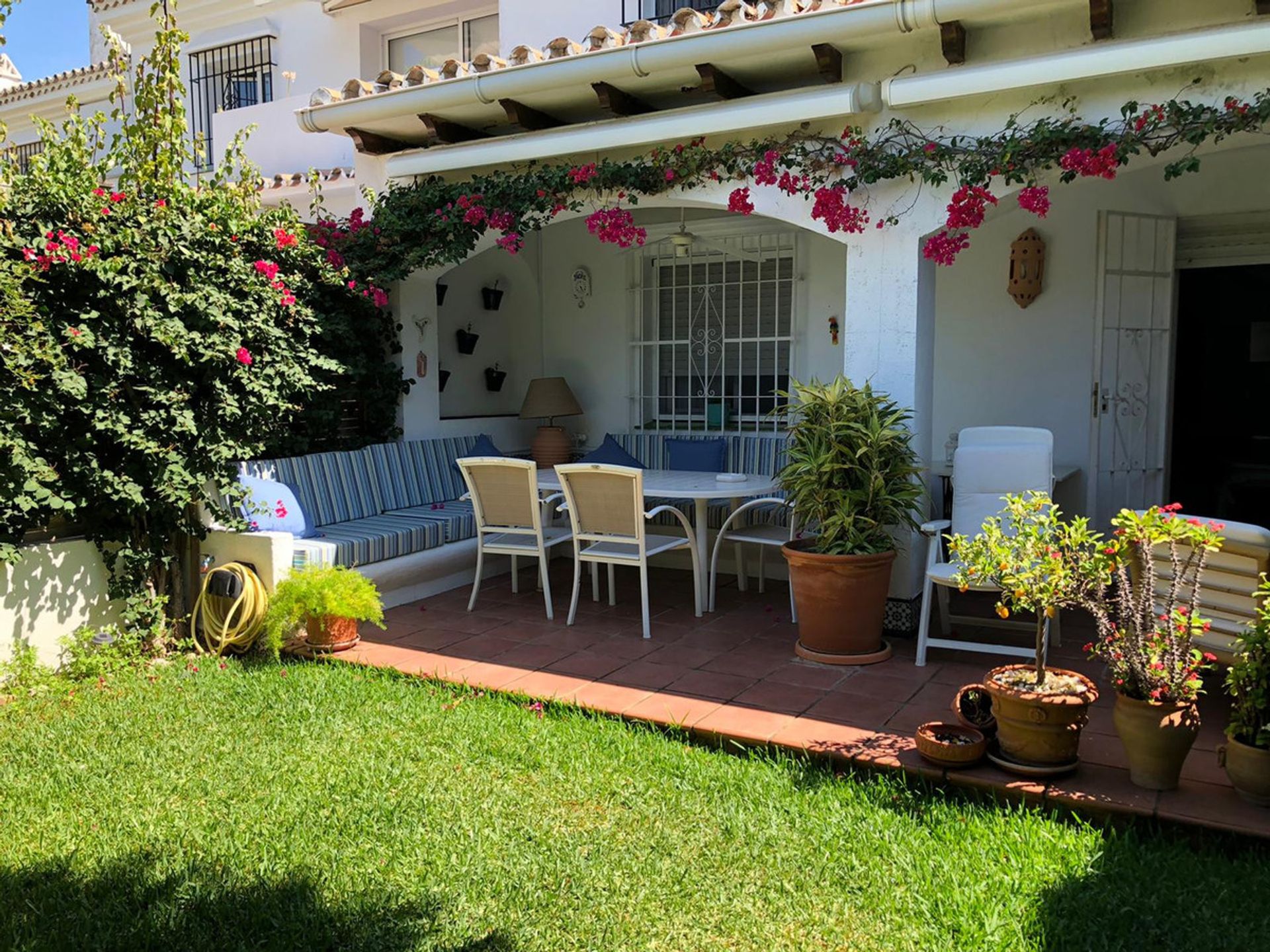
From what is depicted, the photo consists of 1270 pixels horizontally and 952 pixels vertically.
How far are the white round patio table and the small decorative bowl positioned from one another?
2147 mm

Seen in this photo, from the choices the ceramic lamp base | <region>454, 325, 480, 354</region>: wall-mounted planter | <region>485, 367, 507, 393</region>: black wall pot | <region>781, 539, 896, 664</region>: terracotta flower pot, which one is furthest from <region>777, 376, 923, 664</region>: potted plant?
<region>485, 367, 507, 393</region>: black wall pot

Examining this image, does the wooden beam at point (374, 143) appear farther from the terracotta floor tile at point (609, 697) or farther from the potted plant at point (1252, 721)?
Result: the potted plant at point (1252, 721)

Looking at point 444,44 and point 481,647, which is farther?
point 444,44

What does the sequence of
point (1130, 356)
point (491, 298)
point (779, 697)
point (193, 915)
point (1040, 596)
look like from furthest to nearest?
point (491, 298)
point (1130, 356)
point (779, 697)
point (1040, 596)
point (193, 915)

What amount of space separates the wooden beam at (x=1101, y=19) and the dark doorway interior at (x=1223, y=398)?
3130 millimetres

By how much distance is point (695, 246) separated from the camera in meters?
8.09

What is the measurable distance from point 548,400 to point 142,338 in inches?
149

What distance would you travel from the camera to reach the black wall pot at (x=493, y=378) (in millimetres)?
8703

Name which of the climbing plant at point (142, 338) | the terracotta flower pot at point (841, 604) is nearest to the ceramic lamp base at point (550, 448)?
the climbing plant at point (142, 338)

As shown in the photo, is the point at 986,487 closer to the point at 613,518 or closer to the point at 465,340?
the point at 613,518

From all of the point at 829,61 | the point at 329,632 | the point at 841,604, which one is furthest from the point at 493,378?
the point at 841,604

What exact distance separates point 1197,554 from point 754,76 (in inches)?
143

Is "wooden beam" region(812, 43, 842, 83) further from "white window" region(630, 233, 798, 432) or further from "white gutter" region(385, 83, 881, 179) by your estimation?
"white window" region(630, 233, 798, 432)

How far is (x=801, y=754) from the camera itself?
12.4 feet
